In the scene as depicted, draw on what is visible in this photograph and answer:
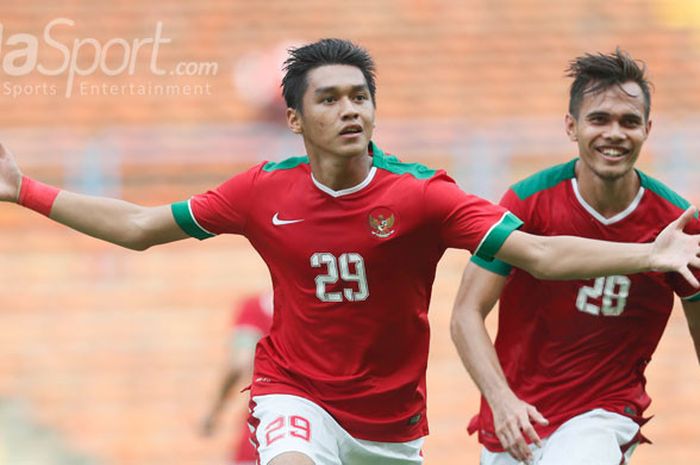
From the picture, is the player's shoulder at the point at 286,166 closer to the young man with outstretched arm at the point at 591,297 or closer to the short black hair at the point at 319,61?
the short black hair at the point at 319,61

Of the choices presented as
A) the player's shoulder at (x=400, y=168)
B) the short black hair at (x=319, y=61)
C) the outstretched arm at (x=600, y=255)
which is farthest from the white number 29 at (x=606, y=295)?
the short black hair at (x=319, y=61)

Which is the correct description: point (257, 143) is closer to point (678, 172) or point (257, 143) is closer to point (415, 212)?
point (678, 172)

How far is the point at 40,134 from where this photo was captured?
12.5 m

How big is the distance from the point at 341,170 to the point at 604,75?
1.16 metres

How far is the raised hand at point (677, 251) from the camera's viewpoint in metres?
4.57

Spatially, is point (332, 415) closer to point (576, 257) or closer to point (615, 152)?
point (576, 257)

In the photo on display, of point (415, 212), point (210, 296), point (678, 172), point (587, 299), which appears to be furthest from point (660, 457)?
point (415, 212)

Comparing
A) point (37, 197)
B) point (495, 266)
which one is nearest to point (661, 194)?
point (495, 266)

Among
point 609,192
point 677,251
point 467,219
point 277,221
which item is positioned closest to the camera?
point 677,251

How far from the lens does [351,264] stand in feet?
16.4

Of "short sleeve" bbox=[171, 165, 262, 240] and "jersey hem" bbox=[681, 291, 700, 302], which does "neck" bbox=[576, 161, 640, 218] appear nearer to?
"jersey hem" bbox=[681, 291, 700, 302]

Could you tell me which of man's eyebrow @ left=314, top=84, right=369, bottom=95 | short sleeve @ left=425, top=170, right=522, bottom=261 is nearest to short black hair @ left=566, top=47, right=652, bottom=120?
short sleeve @ left=425, top=170, right=522, bottom=261

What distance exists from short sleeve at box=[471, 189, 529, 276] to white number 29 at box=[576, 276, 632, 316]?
32cm

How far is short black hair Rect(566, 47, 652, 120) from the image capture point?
5.34 m
